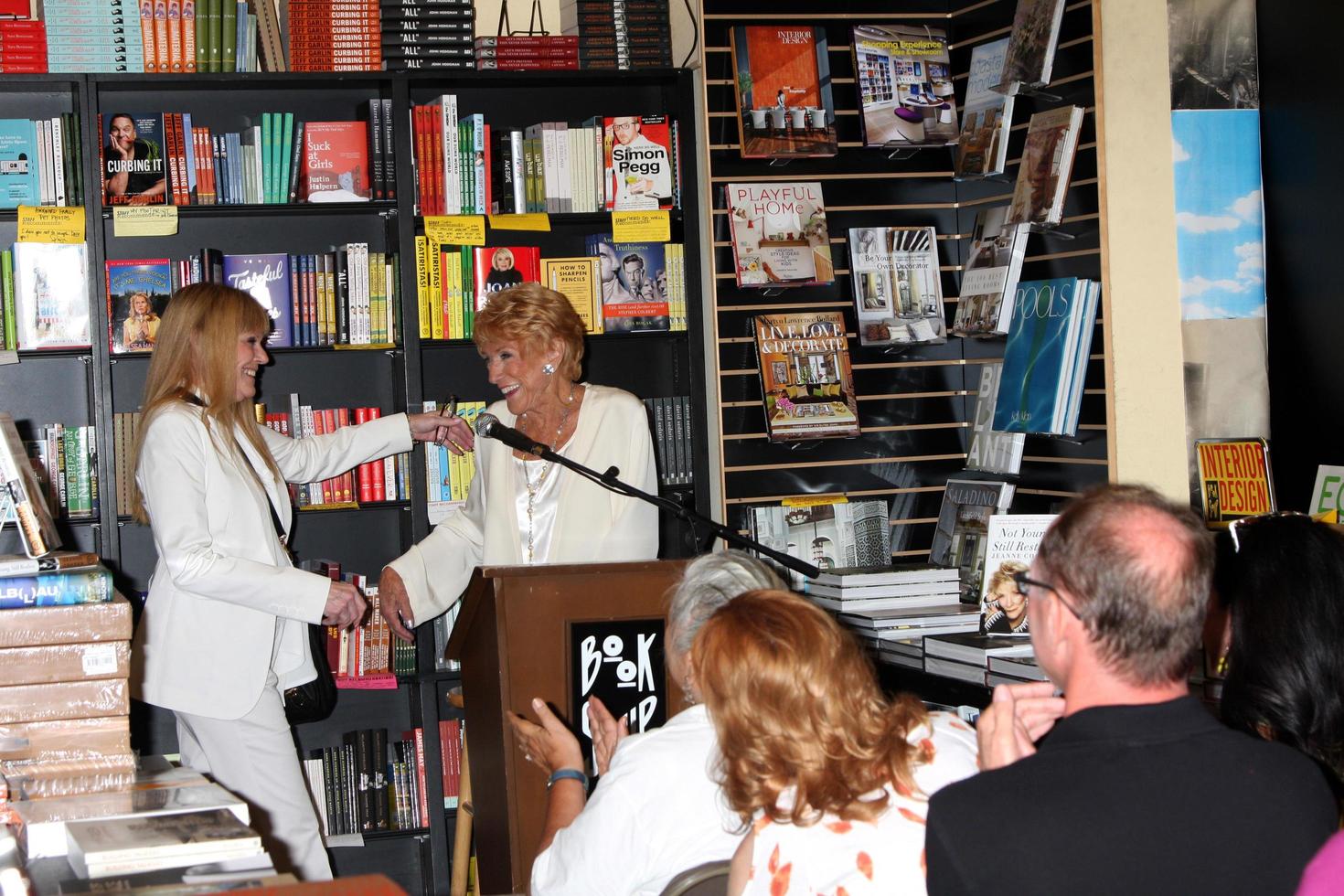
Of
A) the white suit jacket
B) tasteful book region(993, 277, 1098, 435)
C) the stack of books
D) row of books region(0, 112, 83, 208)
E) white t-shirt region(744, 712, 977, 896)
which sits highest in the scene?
row of books region(0, 112, 83, 208)

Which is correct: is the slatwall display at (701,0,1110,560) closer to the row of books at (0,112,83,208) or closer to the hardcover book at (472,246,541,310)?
the hardcover book at (472,246,541,310)

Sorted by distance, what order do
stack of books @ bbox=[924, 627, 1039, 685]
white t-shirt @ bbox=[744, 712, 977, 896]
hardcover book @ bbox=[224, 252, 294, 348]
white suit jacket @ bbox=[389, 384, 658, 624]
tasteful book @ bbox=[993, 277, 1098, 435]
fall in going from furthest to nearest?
hardcover book @ bbox=[224, 252, 294, 348]
tasteful book @ bbox=[993, 277, 1098, 435]
white suit jacket @ bbox=[389, 384, 658, 624]
stack of books @ bbox=[924, 627, 1039, 685]
white t-shirt @ bbox=[744, 712, 977, 896]

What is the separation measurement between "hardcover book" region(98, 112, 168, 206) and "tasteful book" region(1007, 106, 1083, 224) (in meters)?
2.49

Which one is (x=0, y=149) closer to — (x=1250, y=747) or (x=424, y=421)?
(x=424, y=421)

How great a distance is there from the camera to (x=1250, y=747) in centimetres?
135

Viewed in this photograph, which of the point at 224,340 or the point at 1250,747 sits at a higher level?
the point at 224,340

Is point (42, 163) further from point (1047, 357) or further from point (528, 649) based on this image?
point (1047, 357)

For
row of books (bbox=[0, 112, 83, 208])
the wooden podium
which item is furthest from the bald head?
row of books (bbox=[0, 112, 83, 208])

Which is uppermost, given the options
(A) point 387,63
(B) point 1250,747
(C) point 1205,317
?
(A) point 387,63

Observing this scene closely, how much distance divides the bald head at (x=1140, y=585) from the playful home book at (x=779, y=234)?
2.54 m

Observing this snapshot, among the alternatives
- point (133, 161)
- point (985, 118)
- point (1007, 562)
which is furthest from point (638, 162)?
point (1007, 562)

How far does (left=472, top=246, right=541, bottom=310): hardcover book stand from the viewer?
397 cm

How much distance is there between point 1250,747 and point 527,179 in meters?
3.07

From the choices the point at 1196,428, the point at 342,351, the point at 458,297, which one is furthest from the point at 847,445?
the point at 342,351
